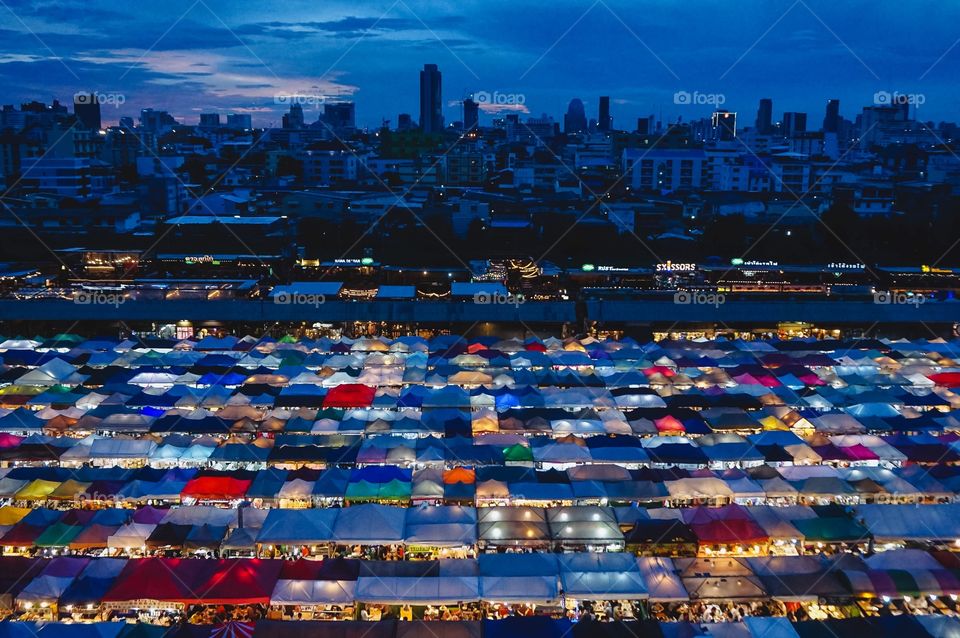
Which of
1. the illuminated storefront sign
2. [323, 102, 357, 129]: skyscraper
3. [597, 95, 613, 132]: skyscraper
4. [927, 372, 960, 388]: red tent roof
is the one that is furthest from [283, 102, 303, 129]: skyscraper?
[927, 372, 960, 388]: red tent roof

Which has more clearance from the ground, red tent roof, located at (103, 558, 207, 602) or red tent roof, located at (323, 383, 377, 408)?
red tent roof, located at (323, 383, 377, 408)

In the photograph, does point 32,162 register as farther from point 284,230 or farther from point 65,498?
point 65,498

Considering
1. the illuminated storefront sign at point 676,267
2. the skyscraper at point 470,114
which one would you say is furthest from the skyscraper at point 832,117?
the illuminated storefront sign at point 676,267

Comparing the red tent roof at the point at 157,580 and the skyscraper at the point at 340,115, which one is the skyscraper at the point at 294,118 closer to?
the skyscraper at the point at 340,115

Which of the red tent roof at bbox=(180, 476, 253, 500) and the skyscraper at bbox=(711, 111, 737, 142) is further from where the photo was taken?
the skyscraper at bbox=(711, 111, 737, 142)

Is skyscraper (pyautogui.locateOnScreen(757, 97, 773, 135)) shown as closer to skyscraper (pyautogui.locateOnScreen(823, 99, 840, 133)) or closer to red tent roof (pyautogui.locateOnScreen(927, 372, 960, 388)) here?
skyscraper (pyautogui.locateOnScreen(823, 99, 840, 133))

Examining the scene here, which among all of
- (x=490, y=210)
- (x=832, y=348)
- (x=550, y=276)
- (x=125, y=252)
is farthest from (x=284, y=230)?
(x=832, y=348)
